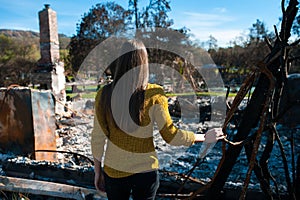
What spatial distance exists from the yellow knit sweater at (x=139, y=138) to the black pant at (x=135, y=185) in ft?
0.12

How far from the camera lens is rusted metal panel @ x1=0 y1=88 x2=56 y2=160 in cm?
340

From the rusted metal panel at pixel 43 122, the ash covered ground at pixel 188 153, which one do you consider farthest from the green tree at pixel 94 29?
the rusted metal panel at pixel 43 122

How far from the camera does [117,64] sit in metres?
1.50

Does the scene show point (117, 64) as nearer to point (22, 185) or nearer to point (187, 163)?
point (22, 185)

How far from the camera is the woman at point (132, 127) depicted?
1459mm

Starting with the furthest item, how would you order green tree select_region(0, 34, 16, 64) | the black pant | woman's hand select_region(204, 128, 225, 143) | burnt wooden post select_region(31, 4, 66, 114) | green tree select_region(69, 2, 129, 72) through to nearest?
green tree select_region(0, 34, 16, 64) → green tree select_region(69, 2, 129, 72) → burnt wooden post select_region(31, 4, 66, 114) → the black pant → woman's hand select_region(204, 128, 225, 143)

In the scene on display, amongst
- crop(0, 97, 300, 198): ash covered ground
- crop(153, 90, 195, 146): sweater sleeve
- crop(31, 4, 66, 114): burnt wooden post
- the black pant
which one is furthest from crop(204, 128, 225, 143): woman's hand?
crop(31, 4, 66, 114): burnt wooden post

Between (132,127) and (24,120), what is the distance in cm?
244

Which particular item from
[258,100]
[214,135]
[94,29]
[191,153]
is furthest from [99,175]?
[94,29]

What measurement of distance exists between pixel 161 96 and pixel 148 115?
0.13m

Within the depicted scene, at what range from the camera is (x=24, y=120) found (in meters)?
3.44

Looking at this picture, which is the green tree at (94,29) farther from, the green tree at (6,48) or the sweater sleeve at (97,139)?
the sweater sleeve at (97,139)

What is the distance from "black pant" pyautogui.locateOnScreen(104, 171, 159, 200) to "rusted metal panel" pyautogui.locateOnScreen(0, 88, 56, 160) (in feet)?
7.02

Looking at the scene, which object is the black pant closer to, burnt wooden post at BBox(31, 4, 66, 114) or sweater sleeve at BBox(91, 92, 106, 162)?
sweater sleeve at BBox(91, 92, 106, 162)
